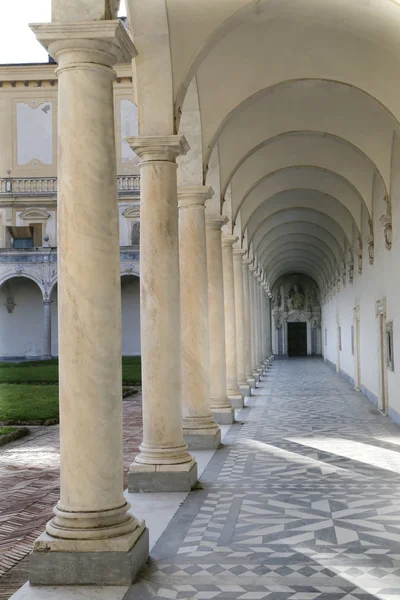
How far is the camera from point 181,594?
5.43 metres

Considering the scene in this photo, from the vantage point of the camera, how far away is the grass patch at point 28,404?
1620cm

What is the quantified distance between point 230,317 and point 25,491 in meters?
9.35

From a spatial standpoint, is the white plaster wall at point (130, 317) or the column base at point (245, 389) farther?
the white plaster wall at point (130, 317)

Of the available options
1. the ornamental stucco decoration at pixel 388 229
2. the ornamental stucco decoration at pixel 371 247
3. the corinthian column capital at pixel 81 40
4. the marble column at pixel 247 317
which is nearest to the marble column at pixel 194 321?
the ornamental stucco decoration at pixel 388 229

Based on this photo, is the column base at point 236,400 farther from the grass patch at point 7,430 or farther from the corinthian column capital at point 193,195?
the corinthian column capital at point 193,195

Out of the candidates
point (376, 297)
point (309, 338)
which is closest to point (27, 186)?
point (309, 338)

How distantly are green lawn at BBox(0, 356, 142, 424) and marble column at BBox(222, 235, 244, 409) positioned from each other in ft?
14.0

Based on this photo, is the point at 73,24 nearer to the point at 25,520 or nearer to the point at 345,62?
the point at 25,520

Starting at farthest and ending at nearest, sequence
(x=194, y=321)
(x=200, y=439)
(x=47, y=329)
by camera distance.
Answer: (x=47, y=329)
(x=200, y=439)
(x=194, y=321)

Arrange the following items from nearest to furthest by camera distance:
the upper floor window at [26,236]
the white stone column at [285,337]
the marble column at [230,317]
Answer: the marble column at [230,317]
the upper floor window at [26,236]
the white stone column at [285,337]

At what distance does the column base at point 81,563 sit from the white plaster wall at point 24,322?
4068 cm

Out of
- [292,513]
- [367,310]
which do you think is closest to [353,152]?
[367,310]

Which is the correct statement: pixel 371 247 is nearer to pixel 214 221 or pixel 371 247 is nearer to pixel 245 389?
pixel 245 389

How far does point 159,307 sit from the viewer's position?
30.1ft
